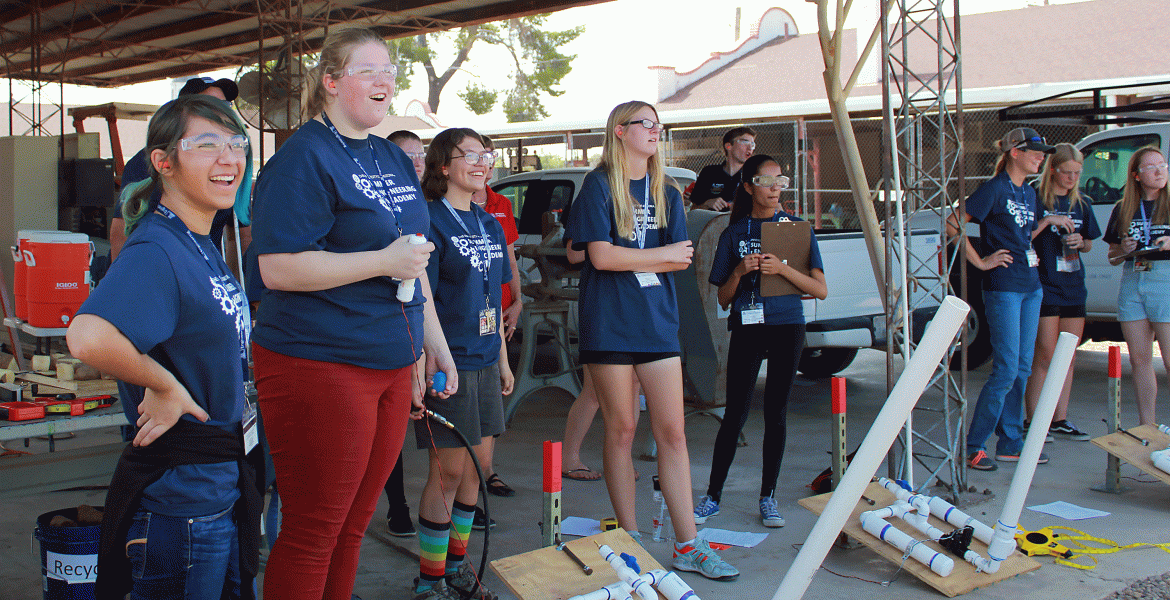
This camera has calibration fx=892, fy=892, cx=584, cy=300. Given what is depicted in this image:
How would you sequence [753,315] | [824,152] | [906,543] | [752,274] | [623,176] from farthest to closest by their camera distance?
1. [824,152]
2. [752,274]
3. [753,315]
4. [906,543]
5. [623,176]

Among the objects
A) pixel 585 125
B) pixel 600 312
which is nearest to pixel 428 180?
pixel 600 312

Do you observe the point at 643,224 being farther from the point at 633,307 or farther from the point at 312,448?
the point at 312,448

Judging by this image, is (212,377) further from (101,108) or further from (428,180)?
(101,108)

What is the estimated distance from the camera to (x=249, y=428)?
7.11 feet

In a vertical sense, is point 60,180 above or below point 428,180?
above

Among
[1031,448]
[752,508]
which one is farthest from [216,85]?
[1031,448]

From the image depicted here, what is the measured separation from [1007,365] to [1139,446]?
2.59 ft

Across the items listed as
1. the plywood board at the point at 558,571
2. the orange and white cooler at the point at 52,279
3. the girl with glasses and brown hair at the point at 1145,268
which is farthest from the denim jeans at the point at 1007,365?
the orange and white cooler at the point at 52,279

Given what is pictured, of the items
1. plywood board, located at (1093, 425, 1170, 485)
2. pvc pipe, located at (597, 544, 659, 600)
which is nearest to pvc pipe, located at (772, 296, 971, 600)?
pvc pipe, located at (597, 544, 659, 600)

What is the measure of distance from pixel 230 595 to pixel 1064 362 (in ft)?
9.42

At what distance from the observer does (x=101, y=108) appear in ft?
45.0

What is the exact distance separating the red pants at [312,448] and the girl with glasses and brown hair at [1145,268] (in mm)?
5189

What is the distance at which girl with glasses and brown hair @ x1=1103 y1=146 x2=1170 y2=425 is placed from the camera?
5.59 meters

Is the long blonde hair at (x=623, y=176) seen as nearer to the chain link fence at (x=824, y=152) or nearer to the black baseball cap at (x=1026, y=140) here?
the black baseball cap at (x=1026, y=140)
